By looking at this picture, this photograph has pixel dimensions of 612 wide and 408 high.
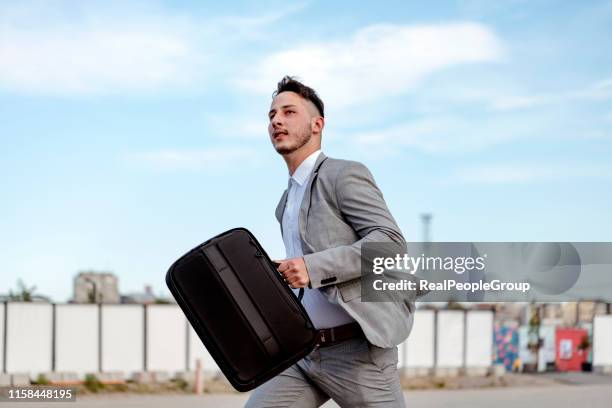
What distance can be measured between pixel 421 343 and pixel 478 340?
1661 millimetres

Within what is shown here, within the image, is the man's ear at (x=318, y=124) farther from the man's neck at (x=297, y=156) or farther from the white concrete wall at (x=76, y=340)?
the white concrete wall at (x=76, y=340)

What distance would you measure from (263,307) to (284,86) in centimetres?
97

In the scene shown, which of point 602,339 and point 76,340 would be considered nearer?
point 76,340

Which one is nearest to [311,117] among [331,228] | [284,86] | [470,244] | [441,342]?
[284,86]

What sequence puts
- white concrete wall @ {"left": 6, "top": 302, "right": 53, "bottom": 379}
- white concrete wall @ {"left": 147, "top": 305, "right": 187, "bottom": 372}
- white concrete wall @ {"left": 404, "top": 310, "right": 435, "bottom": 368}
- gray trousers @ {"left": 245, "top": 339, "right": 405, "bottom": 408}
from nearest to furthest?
gray trousers @ {"left": 245, "top": 339, "right": 405, "bottom": 408}, white concrete wall @ {"left": 6, "top": 302, "right": 53, "bottom": 379}, white concrete wall @ {"left": 147, "top": 305, "right": 187, "bottom": 372}, white concrete wall @ {"left": 404, "top": 310, "right": 435, "bottom": 368}

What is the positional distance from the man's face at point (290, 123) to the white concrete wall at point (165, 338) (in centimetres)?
1684

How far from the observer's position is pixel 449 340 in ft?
78.0

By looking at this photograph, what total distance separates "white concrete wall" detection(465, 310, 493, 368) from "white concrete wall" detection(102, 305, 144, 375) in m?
8.37

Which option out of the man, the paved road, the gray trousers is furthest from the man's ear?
the paved road

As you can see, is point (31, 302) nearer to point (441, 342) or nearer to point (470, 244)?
point (441, 342)

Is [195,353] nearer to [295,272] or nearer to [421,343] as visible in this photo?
[421,343]

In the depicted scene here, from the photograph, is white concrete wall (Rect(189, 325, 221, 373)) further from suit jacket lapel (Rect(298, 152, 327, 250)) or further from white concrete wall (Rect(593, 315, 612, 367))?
suit jacket lapel (Rect(298, 152, 327, 250))

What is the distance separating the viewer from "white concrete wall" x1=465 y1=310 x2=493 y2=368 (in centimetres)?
2402

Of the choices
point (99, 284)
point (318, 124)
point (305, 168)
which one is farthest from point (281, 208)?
point (99, 284)
